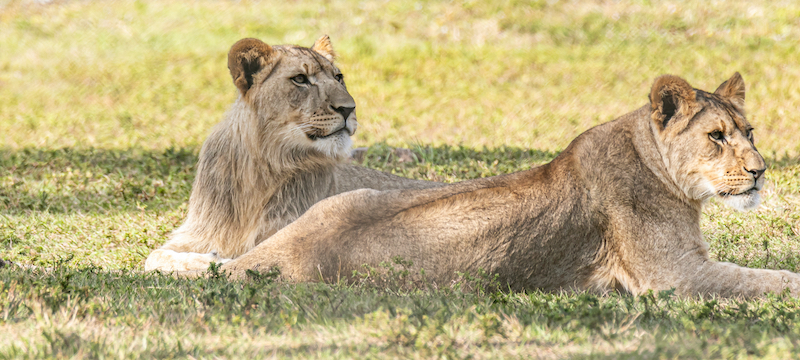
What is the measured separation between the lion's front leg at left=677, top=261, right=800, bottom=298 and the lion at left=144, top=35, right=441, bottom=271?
2.43 meters

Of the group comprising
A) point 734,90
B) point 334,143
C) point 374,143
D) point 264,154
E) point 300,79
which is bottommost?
point 374,143

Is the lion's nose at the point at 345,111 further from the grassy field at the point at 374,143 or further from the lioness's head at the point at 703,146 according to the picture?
the lioness's head at the point at 703,146

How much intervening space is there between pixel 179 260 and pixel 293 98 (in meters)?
1.36

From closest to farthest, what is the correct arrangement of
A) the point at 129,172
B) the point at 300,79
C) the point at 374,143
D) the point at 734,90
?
1. the point at 734,90
2. the point at 300,79
3. the point at 129,172
4. the point at 374,143

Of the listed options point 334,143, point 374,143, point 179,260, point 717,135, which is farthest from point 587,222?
point 374,143

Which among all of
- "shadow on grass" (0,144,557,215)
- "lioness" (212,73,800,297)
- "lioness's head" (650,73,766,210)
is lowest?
"shadow on grass" (0,144,557,215)

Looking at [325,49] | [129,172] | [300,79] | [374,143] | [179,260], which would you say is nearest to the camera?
[179,260]

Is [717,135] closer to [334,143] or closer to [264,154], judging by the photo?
[334,143]

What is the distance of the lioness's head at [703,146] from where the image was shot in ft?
14.7

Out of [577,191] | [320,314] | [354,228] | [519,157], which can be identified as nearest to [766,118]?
[519,157]

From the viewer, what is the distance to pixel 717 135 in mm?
4539

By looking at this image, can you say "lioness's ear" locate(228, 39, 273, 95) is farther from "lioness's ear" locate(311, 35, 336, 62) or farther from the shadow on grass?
the shadow on grass

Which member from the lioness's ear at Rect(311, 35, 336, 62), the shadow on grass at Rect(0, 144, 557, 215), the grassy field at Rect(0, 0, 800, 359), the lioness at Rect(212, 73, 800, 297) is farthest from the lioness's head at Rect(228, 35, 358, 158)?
the shadow on grass at Rect(0, 144, 557, 215)

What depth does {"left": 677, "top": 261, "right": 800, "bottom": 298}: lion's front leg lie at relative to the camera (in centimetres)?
439
